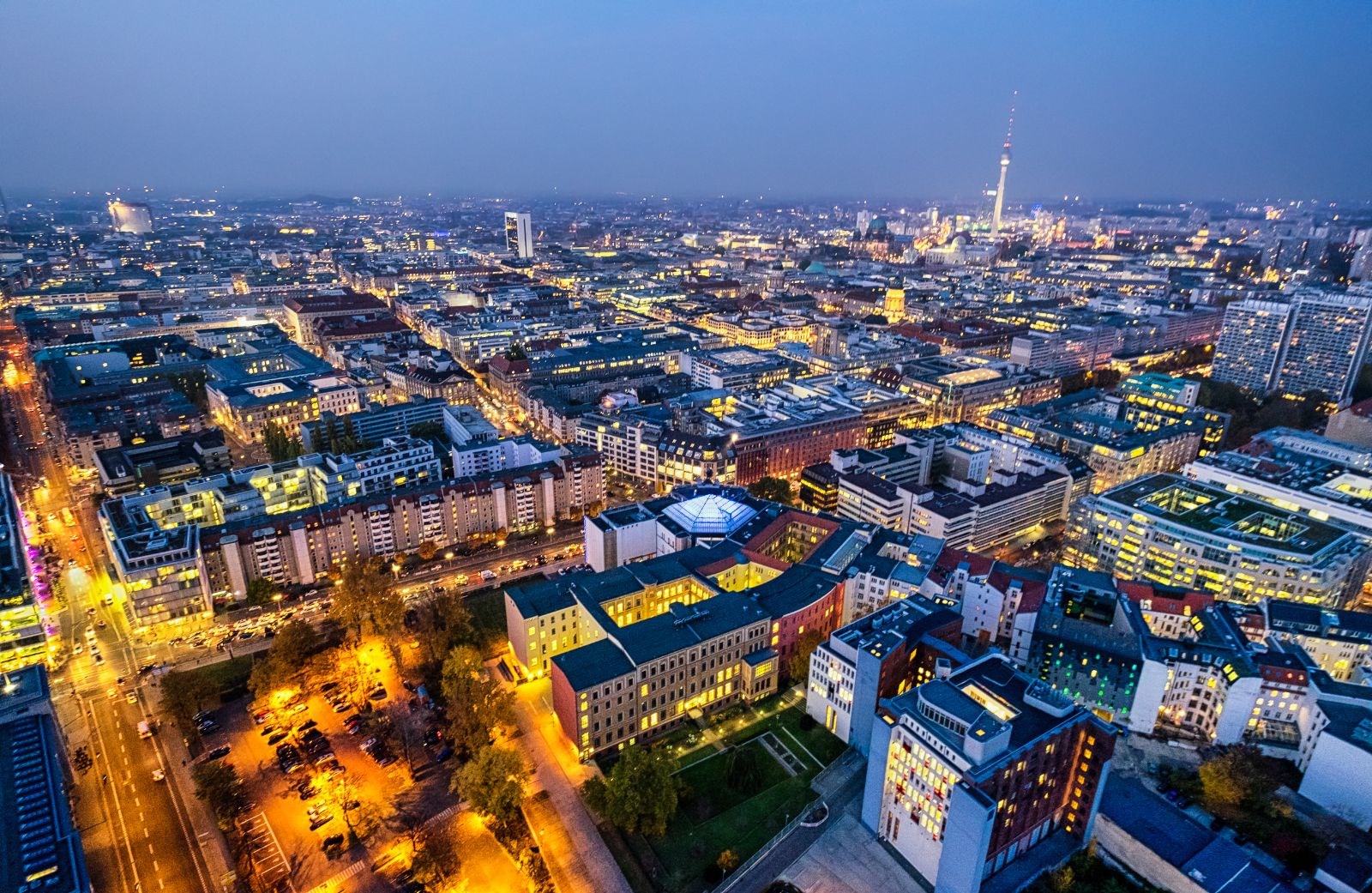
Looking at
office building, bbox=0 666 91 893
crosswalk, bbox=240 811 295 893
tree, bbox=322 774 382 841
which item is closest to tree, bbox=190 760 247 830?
crosswalk, bbox=240 811 295 893

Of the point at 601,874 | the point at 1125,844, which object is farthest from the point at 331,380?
the point at 1125,844

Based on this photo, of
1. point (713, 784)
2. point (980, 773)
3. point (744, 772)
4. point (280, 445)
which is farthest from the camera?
point (280, 445)

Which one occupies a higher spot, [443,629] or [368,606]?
[368,606]

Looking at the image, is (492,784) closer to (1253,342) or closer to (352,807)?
(352,807)

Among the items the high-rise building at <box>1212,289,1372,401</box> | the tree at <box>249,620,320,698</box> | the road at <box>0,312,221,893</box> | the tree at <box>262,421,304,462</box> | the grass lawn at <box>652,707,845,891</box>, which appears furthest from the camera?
the high-rise building at <box>1212,289,1372,401</box>

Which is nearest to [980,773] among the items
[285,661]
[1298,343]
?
[285,661]

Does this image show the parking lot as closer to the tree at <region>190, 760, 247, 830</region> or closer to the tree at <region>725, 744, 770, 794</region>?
the tree at <region>190, 760, 247, 830</region>
